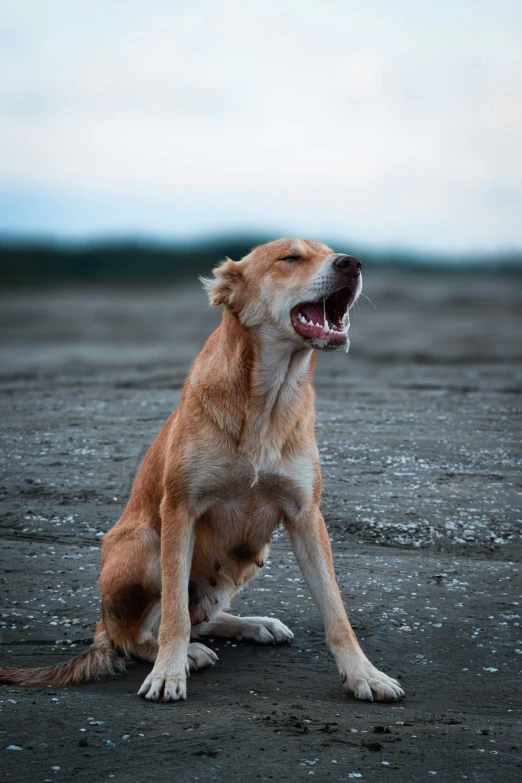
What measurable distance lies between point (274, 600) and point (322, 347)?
7.99 feet

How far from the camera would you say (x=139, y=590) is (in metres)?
5.33

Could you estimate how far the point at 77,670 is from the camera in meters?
5.08

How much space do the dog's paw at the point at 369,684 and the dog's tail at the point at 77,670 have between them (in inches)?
54.2

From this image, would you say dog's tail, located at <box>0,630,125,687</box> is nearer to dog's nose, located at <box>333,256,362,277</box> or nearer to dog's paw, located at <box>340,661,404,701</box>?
dog's paw, located at <box>340,661,404,701</box>

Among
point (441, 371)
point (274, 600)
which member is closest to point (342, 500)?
point (274, 600)

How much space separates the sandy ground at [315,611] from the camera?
4.01 m

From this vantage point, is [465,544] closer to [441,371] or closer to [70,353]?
[441,371]

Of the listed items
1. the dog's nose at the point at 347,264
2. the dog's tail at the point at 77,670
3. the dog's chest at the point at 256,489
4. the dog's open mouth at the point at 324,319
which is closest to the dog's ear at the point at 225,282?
the dog's open mouth at the point at 324,319

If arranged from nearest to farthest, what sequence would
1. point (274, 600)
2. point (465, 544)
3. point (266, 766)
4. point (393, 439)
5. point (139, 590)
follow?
point (266, 766)
point (139, 590)
point (274, 600)
point (465, 544)
point (393, 439)

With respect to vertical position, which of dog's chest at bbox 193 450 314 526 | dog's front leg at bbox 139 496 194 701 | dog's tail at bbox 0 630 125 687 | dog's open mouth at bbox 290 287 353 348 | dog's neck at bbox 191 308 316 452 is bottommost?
dog's tail at bbox 0 630 125 687

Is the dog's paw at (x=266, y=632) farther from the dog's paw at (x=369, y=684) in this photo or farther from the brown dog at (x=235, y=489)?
the dog's paw at (x=369, y=684)

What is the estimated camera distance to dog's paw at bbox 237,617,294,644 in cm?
583

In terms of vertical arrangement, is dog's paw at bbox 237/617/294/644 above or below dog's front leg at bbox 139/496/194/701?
below

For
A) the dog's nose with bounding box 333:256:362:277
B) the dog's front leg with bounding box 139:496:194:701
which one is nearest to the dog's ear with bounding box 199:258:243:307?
the dog's nose with bounding box 333:256:362:277
